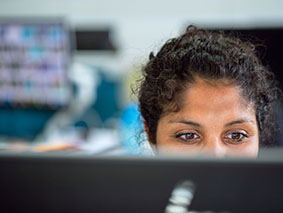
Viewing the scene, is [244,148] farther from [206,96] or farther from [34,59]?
[34,59]

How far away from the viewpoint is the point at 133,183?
10.3 inches

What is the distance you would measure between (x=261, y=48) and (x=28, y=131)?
1348 millimetres

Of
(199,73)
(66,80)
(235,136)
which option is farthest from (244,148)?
(66,80)

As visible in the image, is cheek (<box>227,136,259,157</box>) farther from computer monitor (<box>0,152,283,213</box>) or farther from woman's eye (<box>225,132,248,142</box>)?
computer monitor (<box>0,152,283,213</box>)

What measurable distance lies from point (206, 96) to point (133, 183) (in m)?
0.30

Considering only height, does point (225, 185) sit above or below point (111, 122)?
below

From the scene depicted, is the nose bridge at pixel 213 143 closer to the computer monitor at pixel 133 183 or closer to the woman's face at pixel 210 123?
the woman's face at pixel 210 123

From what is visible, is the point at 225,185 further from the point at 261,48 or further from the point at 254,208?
the point at 261,48

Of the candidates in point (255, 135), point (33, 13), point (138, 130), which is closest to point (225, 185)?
point (255, 135)

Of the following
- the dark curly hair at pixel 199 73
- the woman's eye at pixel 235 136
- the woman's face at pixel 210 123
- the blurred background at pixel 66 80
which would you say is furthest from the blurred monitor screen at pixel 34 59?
the woman's eye at pixel 235 136

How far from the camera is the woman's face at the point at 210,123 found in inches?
18.4

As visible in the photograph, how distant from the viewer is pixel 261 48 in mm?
719

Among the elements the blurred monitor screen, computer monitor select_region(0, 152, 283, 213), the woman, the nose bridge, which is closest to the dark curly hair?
the woman

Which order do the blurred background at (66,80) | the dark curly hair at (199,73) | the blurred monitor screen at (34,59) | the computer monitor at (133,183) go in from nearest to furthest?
the computer monitor at (133,183) → the dark curly hair at (199,73) → the blurred background at (66,80) → the blurred monitor screen at (34,59)
